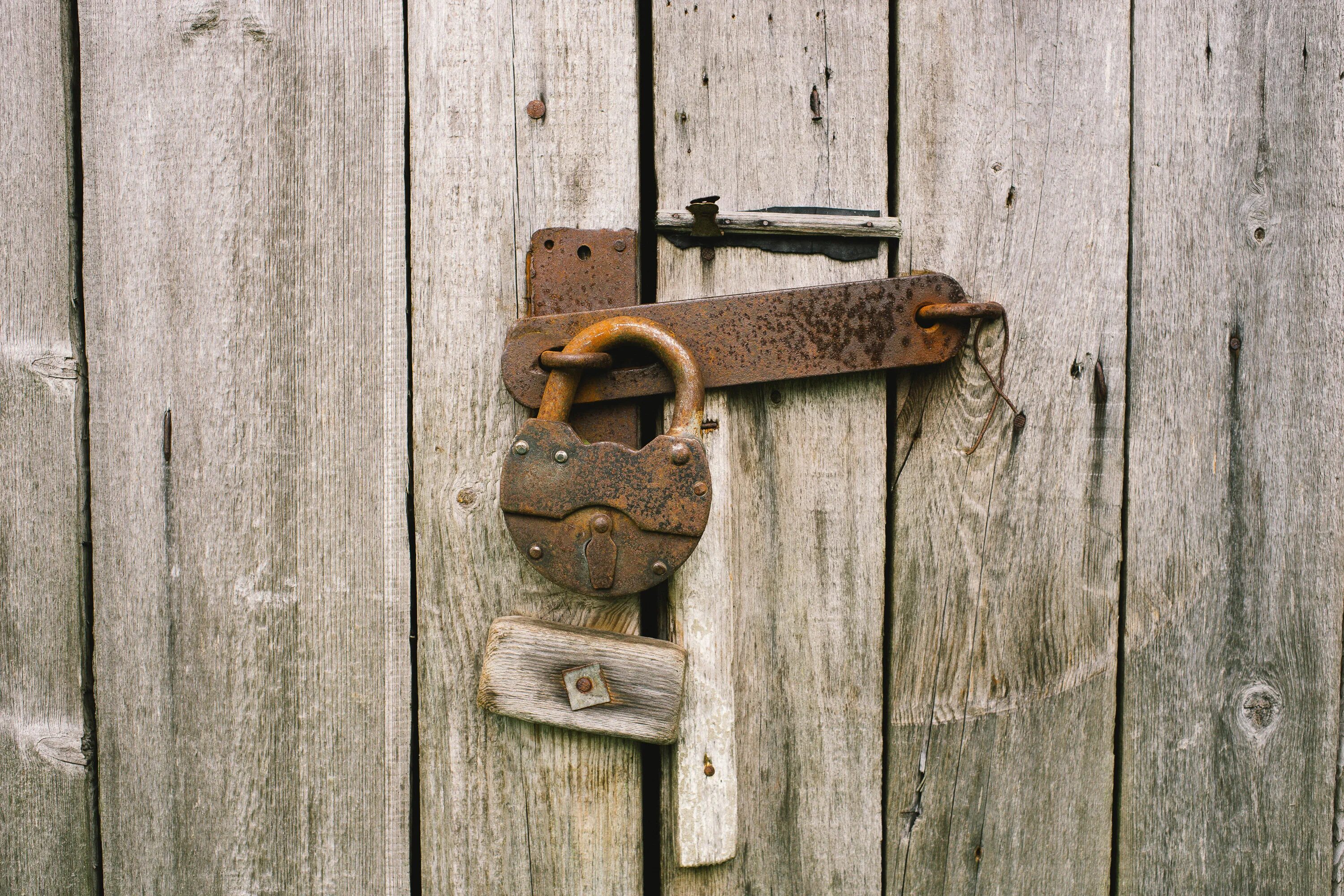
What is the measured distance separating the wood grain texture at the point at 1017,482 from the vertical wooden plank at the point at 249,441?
1.75 feet

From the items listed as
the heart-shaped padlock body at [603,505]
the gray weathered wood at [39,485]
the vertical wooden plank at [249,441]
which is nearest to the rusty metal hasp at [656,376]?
the heart-shaped padlock body at [603,505]

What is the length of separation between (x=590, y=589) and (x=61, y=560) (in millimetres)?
555

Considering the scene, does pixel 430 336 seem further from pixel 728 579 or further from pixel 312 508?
pixel 728 579

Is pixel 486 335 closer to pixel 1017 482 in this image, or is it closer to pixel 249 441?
pixel 249 441

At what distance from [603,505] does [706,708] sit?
0.23 metres

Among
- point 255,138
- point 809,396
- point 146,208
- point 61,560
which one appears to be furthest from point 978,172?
point 61,560

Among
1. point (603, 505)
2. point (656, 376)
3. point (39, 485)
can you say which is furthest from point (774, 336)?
point (39, 485)

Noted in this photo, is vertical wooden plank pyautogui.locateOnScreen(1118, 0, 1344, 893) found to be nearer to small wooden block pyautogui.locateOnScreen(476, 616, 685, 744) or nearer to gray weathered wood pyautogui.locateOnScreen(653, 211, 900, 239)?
gray weathered wood pyautogui.locateOnScreen(653, 211, 900, 239)

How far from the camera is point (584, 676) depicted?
2.26 ft

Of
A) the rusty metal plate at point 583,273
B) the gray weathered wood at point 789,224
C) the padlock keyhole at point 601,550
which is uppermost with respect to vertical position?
the gray weathered wood at point 789,224

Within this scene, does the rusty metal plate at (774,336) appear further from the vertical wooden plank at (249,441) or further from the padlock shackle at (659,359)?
the vertical wooden plank at (249,441)

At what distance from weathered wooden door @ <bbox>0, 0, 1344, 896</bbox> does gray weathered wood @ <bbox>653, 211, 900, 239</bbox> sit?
0.07 feet

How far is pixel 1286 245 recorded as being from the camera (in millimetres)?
774

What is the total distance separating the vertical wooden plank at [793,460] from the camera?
729mm
